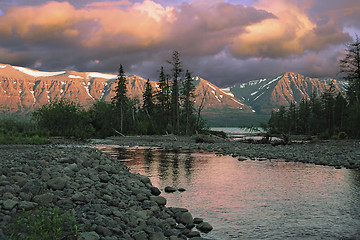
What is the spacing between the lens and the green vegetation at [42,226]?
6.57 metres

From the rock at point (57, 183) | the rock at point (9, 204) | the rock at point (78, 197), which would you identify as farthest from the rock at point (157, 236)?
the rock at point (57, 183)

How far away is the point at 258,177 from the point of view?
57.2ft

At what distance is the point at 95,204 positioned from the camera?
30.0ft

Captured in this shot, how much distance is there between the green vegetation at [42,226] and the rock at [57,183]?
1984 mm

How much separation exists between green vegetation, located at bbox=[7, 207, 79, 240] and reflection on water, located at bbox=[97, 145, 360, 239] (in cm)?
383

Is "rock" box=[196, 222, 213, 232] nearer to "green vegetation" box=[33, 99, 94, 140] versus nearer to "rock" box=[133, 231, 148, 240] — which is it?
"rock" box=[133, 231, 148, 240]


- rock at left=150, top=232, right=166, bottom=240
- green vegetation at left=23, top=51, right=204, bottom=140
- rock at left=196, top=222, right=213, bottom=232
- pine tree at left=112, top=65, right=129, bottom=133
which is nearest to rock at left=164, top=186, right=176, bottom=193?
rock at left=196, top=222, right=213, bottom=232

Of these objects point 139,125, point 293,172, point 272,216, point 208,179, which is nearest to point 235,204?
point 272,216

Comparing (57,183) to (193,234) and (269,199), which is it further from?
(269,199)

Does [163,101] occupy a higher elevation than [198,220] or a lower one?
higher

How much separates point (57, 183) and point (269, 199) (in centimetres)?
829

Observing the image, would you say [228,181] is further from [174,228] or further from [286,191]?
[174,228]

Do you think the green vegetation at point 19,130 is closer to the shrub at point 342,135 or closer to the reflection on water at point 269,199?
the reflection on water at point 269,199

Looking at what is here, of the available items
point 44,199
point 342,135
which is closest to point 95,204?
point 44,199
